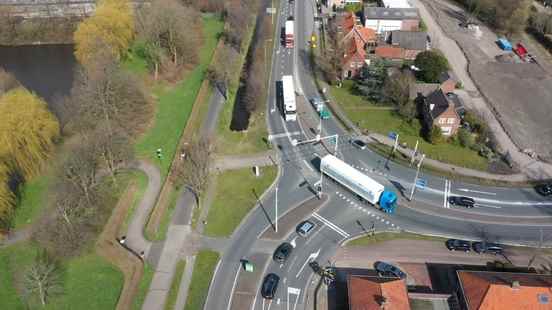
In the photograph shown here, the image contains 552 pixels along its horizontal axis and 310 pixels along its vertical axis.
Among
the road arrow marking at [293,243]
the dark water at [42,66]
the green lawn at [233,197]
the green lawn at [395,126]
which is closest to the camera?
the road arrow marking at [293,243]

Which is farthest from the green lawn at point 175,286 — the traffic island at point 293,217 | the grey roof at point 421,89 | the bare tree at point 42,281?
the grey roof at point 421,89

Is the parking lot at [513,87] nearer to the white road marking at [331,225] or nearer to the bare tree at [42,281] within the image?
the white road marking at [331,225]

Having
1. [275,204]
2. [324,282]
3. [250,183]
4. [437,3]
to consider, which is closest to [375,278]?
[324,282]

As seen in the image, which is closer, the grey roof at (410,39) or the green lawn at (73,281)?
the green lawn at (73,281)

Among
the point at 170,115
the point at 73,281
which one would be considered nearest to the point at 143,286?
the point at 73,281

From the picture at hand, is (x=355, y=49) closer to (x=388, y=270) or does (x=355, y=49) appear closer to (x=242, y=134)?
(x=242, y=134)

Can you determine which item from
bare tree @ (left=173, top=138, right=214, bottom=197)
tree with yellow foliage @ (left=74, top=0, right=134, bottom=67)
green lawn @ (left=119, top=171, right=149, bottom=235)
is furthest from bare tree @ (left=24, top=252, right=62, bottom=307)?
tree with yellow foliage @ (left=74, top=0, right=134, bottom=67)

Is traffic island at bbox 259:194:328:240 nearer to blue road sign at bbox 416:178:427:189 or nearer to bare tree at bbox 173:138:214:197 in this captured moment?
bare tree at bbox 173:138:214:197
